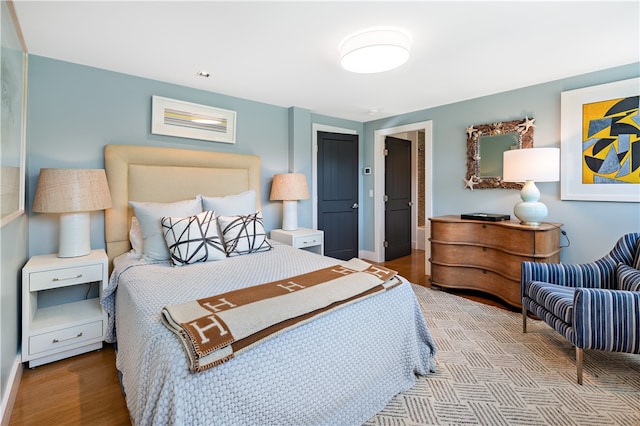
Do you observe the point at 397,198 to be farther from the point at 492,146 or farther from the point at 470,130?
the point at 492,146

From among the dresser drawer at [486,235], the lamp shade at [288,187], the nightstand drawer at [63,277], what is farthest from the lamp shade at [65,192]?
the dresser drawer at [486,235]

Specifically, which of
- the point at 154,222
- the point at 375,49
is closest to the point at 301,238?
the point at 154,222

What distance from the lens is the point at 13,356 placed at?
190 cm

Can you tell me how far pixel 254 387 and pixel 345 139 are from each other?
4025 millimetres

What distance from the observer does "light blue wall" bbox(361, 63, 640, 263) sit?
2830 millimetres

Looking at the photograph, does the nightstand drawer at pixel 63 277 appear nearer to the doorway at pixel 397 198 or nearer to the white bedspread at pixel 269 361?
the white bedspread at pixel 269 361

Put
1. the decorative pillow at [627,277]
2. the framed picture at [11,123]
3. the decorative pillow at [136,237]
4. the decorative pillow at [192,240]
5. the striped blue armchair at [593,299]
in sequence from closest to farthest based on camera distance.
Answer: the framed picture at [11,123]
the striped blue armchair at [593,299]
the decorative pillow at [627,277]
the decorative pillow at [192,240]
the decorative pillow at [136,237]

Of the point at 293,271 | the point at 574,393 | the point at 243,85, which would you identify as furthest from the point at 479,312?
the point at 243,85

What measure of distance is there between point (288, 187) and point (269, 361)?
8.38ft

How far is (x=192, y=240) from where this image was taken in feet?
7.47

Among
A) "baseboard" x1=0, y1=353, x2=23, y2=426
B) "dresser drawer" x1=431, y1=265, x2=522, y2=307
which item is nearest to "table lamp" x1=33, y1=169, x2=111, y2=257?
"baseboard" x1=0, y1=353, x2=23, y2=426

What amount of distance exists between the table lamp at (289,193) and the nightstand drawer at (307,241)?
309 millimetres

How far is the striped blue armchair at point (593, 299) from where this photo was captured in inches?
69.0

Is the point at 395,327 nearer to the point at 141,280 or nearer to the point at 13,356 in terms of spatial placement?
the point at 141,280
